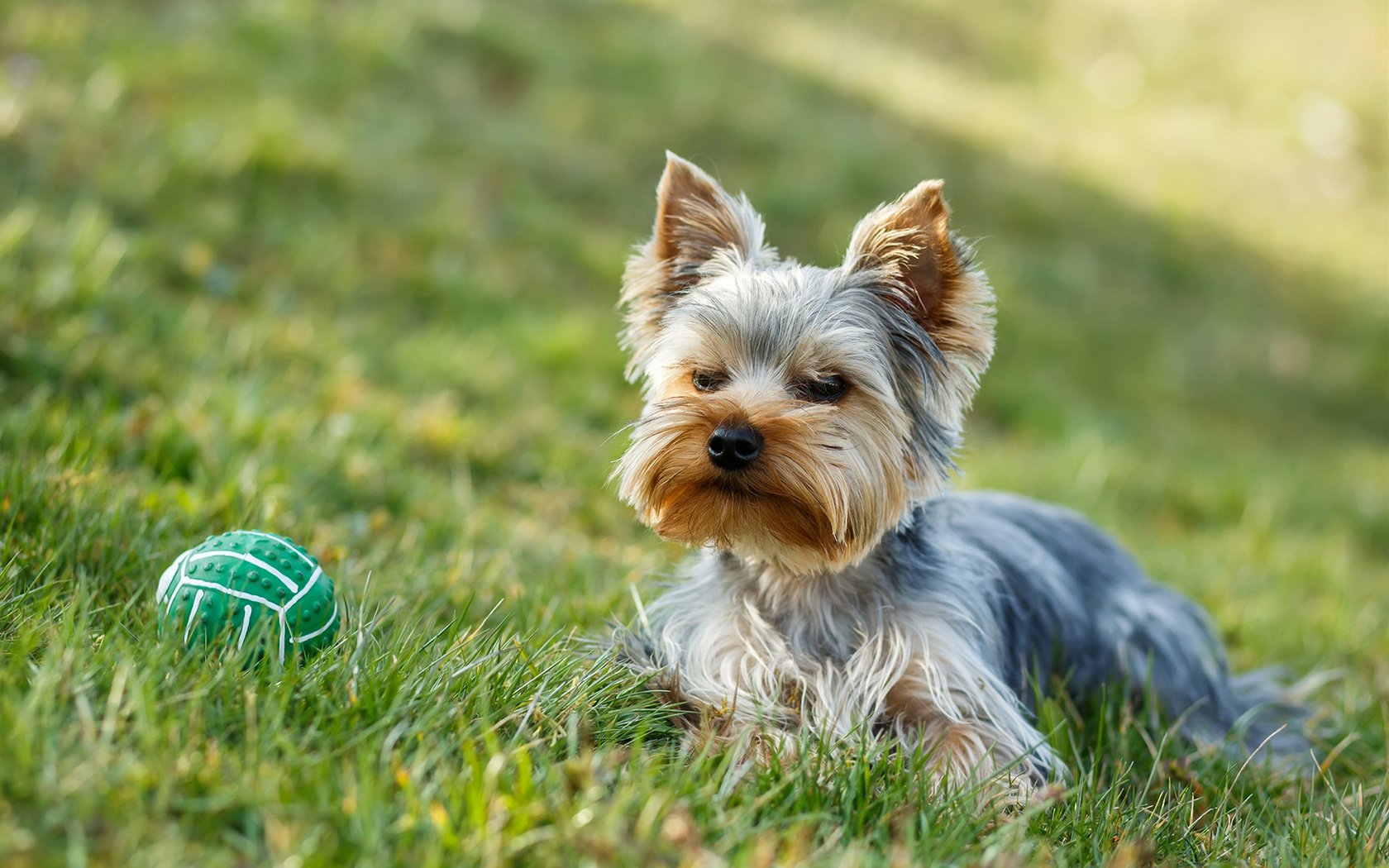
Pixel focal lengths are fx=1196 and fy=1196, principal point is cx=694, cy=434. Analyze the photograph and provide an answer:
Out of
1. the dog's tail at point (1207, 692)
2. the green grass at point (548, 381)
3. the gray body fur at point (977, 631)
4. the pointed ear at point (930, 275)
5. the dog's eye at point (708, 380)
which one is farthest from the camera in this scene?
the dog's tail at point (1207, 692)

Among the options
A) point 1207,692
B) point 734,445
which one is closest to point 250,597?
point 734,445

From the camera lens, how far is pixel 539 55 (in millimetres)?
11898

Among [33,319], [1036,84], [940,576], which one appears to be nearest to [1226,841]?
[940,576]

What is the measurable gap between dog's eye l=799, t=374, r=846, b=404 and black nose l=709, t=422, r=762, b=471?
39cm

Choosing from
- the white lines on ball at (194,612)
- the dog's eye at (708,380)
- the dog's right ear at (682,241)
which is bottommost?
the white lines on ball at (194,612)

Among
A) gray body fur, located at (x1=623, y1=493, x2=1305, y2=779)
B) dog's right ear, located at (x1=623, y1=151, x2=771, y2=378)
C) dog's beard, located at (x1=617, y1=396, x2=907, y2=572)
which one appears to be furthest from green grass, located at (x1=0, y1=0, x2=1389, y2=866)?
dog's right ear, located at (x1=623, y1=151, x2=771, y2=378)

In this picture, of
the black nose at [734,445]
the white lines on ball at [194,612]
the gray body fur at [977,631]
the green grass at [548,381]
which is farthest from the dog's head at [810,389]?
the white lines on ball at [194,612]

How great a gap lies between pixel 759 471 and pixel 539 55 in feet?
30.6

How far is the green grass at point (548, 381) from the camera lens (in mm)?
2686

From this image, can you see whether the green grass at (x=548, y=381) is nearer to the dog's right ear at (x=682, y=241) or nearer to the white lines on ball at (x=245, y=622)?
the white lines on ball at (x=245, y=622)

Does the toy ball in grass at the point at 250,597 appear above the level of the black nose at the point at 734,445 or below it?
below

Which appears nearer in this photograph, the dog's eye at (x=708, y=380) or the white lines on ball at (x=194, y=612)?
the white lines on ball at (x=194, y=612)

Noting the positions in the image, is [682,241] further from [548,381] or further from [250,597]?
[548,381]

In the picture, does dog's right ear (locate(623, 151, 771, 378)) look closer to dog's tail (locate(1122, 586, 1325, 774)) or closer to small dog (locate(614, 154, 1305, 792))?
small dog (locate(614, 154, 1305, 792))
